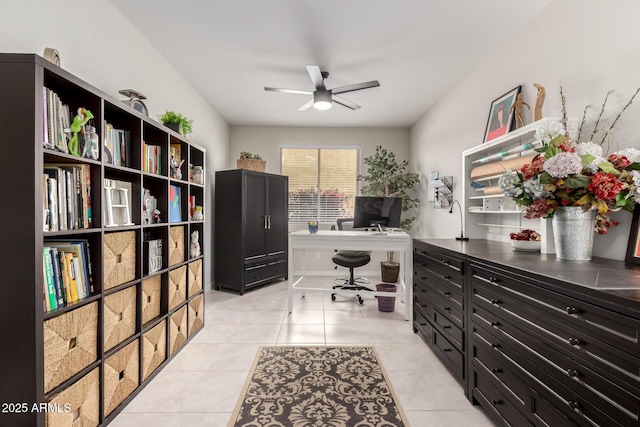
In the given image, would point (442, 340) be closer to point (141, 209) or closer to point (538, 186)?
point (538, 186)

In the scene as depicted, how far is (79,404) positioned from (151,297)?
0.77m

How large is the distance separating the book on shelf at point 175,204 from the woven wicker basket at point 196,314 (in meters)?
0.81

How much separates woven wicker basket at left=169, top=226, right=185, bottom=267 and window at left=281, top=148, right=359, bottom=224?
119 inches

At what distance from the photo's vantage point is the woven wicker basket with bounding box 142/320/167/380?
204cm

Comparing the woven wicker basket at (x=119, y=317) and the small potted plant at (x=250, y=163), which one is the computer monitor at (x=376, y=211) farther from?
the woven wicker basket at (x=119, y=317)

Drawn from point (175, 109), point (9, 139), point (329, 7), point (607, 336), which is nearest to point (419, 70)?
point (329, 7)

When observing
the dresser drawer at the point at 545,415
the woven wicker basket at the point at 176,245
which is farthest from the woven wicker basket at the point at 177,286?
the dresser drawer at the point at 545,415

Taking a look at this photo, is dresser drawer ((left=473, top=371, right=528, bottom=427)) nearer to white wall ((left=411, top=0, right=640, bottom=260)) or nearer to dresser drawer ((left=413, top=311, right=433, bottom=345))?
dresser drawer ((left=413, top=311, right=433, bottom=345))

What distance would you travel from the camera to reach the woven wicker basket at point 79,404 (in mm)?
1317

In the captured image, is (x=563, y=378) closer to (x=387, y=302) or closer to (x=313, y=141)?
(x=387, y=302)

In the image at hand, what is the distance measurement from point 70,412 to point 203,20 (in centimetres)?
265

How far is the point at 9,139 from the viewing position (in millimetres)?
1208

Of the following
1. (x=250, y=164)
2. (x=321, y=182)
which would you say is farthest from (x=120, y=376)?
(x=321, y=182)

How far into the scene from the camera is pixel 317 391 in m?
1.99
